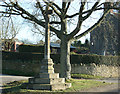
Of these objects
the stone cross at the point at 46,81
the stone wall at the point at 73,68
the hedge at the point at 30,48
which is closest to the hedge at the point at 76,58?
the stone wall at the point at 73,68

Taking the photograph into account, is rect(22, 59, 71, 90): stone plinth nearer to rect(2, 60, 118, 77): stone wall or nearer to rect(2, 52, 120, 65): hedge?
rect(2, 60, 118, 77): stone wall

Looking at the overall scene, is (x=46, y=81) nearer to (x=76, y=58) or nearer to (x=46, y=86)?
(x=46, y=86)

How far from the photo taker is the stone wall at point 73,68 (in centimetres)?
2114

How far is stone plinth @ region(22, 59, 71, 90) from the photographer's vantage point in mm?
9601

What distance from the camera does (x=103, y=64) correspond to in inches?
861

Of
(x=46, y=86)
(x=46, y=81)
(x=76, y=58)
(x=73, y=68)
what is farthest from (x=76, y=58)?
(x=46, y=86)

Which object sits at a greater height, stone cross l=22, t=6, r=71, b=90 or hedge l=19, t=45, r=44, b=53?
hedge l=19, t=45, r=44, b=53

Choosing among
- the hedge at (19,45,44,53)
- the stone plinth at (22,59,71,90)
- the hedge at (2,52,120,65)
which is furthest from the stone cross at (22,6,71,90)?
the hedge at (19,45,44,53)

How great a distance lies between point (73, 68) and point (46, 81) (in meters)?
12.0

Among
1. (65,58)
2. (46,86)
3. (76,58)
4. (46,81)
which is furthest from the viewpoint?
(76,58)

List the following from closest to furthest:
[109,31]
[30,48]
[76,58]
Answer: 1. [109,31]
2. [76,58]
3. [30,48]

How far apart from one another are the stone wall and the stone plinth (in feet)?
36.3

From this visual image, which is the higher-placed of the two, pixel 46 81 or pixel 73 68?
pixel 46 81

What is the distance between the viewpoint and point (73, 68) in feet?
70.6
